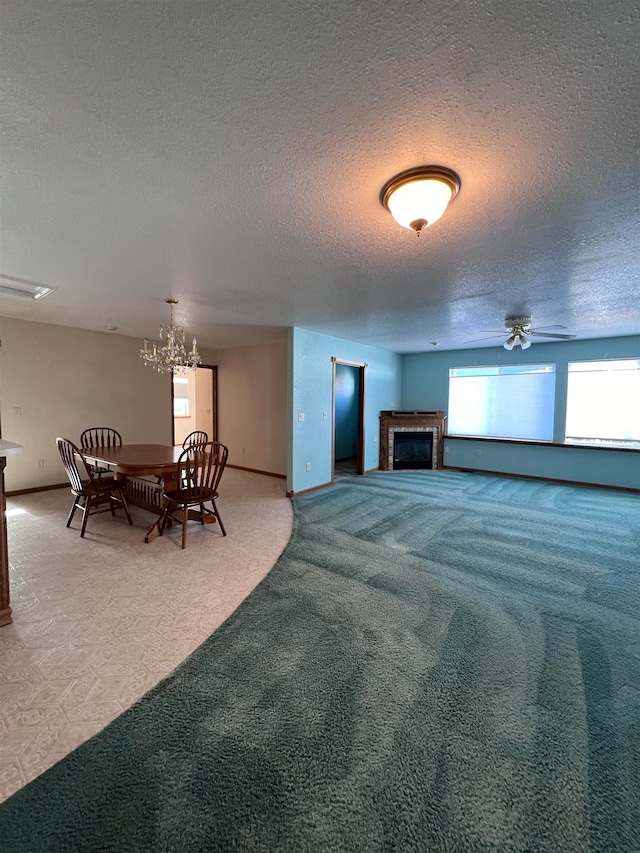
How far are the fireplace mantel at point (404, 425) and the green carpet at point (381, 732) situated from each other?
14.0 ft

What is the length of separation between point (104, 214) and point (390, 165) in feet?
5.18

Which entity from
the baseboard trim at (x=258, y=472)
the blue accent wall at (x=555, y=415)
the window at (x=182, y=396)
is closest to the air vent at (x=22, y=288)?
the baseboard trim at (x=258, y=472)

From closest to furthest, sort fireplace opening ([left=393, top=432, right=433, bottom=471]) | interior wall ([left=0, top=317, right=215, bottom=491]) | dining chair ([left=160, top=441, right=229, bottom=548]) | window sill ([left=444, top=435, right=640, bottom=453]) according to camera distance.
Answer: dining chair ([left=160, top=441, right=229, bottom=548]), interior wall ([left=0, top=317, right=215, bottom=491]), window sill ([left=444, top=435, right=640, bottom=453]), fireplace opening ([left=393, top=432, right=433, bottom=471])

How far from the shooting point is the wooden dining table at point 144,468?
10.9 ft

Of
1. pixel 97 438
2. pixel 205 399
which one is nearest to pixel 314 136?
pixel 97 438

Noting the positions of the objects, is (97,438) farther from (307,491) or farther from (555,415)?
(555,415)

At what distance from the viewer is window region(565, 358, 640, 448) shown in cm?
546

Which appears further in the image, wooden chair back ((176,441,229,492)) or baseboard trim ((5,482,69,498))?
baseboard trim ((5,482,69,498))

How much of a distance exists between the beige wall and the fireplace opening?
2415 mm

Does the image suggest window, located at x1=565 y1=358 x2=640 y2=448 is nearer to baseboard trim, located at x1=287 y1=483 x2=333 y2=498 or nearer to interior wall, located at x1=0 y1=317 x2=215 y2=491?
baseboard trim, located at x1=287 y1=483 x2=333 y2=498

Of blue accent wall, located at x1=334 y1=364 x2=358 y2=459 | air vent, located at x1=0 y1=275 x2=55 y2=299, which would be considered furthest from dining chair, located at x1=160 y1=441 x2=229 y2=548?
blue accent wall, located at x1=334 y1=364 x2=358 y2=459

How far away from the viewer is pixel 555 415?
19.8 feet

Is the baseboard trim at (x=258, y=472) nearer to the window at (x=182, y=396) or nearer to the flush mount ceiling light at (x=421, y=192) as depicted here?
the window at (x=182, y=396)

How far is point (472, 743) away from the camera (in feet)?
4.64
